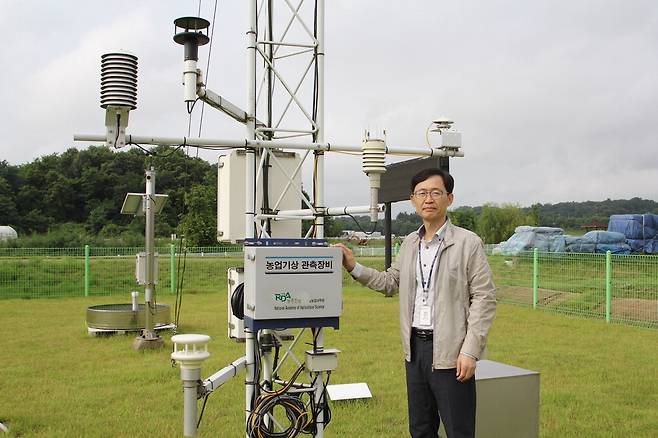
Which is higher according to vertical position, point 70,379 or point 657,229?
point 657,229

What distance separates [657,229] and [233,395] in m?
24.7

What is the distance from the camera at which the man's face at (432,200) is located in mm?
3041

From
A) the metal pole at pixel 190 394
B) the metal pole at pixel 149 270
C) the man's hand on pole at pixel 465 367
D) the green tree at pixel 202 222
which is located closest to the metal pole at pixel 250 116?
the metal pole at pixel 190 394

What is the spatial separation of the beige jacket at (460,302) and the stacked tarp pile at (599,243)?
22402mm

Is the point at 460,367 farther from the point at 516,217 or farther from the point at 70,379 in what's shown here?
the point at 516,217

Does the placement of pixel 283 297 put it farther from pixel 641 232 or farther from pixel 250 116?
pixel 641 232

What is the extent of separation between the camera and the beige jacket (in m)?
2.85

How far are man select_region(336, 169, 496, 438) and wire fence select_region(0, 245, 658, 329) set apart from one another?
608 cm

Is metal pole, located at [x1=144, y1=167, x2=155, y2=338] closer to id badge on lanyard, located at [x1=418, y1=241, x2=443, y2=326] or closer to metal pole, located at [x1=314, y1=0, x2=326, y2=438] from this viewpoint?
metal pole, located at [x1=314, y1=0, x2=326, y2=438]

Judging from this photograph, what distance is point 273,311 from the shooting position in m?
3.26

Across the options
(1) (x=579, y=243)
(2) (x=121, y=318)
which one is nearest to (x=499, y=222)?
(1) (x=579, y=243)

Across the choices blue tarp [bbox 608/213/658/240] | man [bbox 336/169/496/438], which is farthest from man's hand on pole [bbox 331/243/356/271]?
blue tarp [bbox 608/213/658/240]

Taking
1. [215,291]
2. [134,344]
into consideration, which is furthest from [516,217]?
[134,344]

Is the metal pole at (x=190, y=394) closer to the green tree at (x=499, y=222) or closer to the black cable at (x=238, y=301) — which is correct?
the black cable at (x=238, y=301)
